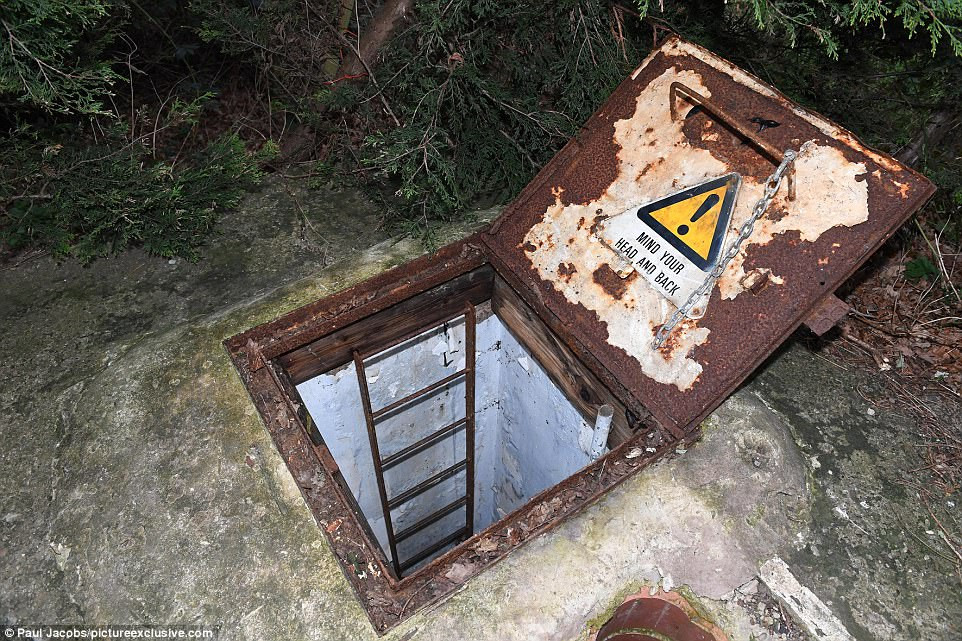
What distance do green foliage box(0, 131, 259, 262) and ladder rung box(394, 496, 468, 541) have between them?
237cm

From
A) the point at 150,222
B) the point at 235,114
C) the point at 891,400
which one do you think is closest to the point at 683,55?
the point at 891,400

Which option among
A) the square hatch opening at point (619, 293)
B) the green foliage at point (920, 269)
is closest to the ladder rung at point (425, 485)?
the square hatch opening at point (619, 293)

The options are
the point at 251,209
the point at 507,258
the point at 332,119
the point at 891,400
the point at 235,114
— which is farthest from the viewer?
the point at 235,114

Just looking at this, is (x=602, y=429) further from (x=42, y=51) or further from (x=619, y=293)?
(x=42, y=51)

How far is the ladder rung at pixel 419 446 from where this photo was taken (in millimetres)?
3732

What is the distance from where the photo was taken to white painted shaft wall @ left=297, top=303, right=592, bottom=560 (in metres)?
3.12

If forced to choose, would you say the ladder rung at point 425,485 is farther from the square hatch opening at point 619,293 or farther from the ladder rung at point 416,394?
the square hatch opening at point 619,293

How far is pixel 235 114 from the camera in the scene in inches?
186

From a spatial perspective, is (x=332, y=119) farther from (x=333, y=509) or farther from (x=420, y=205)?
(x=333, y=509)

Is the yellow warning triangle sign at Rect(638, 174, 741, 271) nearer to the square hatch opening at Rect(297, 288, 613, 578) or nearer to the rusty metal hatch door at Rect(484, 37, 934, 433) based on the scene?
the rusty metal hatch door at Rect(484, 37, 934, 433)

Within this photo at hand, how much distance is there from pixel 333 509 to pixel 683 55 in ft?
7.14

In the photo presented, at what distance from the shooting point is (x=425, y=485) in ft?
13.4

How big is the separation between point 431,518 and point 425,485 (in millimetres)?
349

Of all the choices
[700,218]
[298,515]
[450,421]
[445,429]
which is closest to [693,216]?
[700,218]
